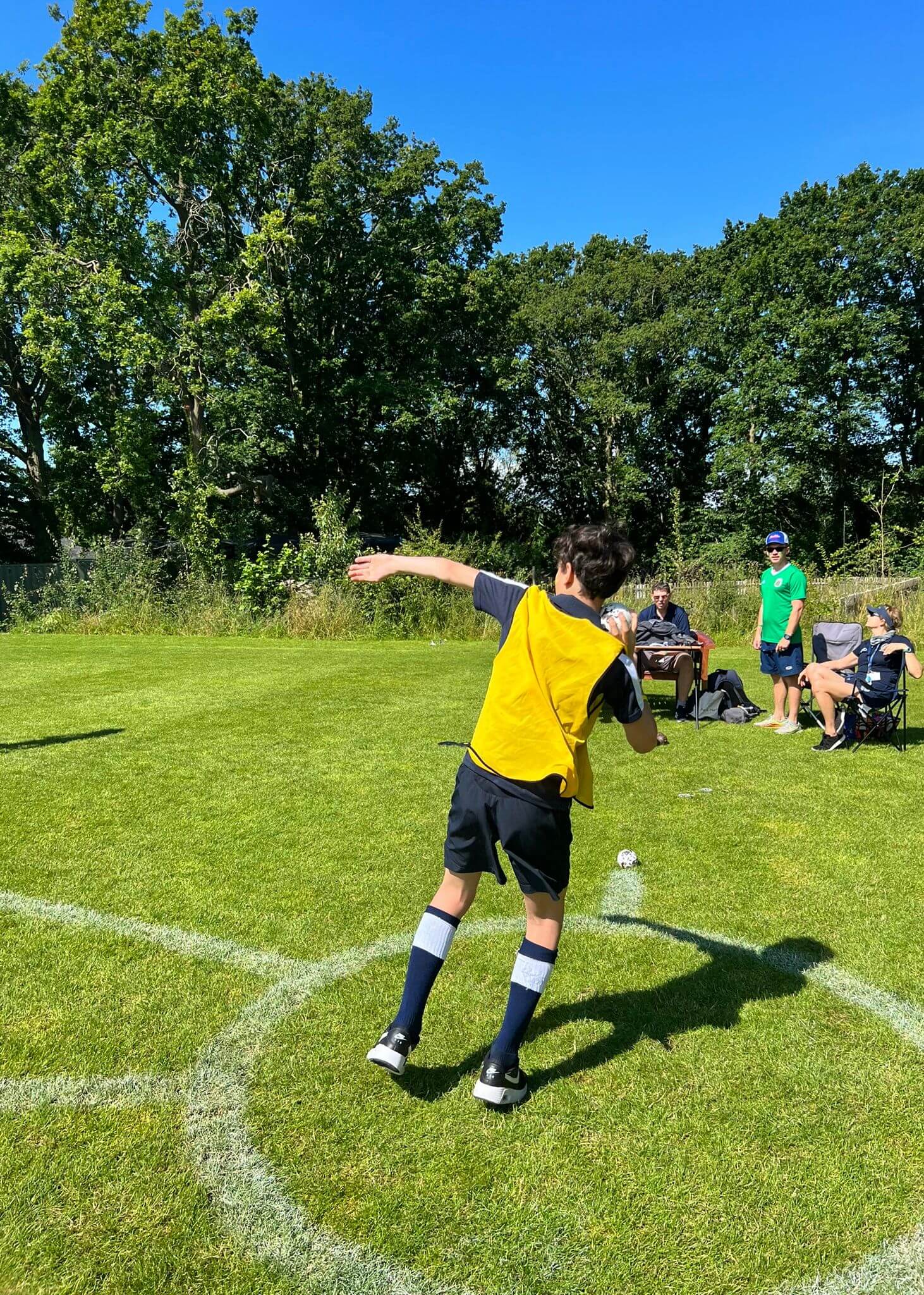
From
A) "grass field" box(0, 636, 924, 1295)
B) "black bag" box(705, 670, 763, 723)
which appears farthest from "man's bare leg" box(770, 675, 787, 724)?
"grass field" box(0, 636, 924, 1295)

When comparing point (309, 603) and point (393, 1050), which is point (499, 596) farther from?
point (309, 603)

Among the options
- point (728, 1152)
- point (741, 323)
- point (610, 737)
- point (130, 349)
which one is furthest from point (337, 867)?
point (741, 323)

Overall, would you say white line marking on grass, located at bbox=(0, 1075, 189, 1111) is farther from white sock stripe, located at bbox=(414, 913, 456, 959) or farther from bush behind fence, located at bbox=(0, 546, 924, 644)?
bush behind fence, located at bbox=(0, 546, 924, 644)

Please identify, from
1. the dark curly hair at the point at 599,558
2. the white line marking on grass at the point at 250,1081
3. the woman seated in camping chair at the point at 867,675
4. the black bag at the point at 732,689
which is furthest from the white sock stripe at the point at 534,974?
the black bag at the point at 732,689

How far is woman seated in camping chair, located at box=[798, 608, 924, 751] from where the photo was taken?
7277mm

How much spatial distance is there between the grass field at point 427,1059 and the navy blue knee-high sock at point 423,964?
9.7 inches

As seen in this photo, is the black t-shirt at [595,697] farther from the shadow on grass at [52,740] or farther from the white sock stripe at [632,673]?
the shadow on grass at [52,740]

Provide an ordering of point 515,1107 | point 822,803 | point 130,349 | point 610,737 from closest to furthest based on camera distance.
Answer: point 515,1107 < point 822,803 < point 610,737 < point 130,349

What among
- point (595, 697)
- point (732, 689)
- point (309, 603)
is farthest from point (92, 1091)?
point (309, 603)

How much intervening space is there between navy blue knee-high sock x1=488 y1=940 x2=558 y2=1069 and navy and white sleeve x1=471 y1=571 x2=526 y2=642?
3.39ft

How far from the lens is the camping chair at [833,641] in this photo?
25.6 ft

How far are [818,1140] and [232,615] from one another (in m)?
18.4

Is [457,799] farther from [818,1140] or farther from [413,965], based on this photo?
[818,1140]

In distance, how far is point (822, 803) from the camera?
5.70 m
